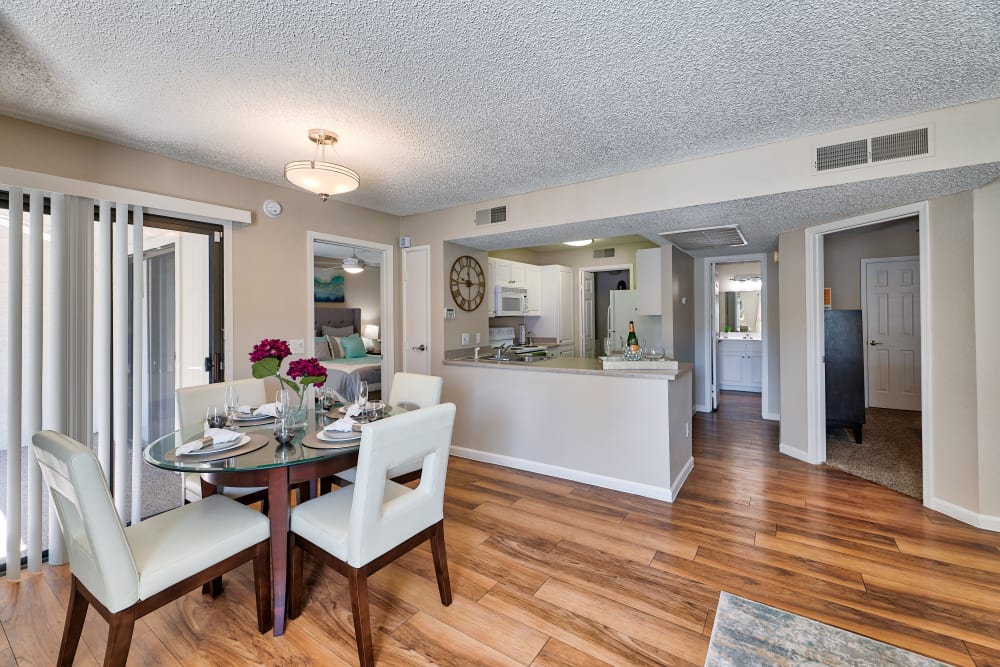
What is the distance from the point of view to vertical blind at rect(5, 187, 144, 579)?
2.29 meters

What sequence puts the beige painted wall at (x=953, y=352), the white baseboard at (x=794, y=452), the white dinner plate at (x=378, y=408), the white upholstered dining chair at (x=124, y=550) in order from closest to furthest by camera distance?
the white upholstered dining chair at (x=124, y=550) → the white dinner plate at (x=378, y=408) → the beige painted wall at (x=953, y=352) → the white baseboard at (x=794, y=452)

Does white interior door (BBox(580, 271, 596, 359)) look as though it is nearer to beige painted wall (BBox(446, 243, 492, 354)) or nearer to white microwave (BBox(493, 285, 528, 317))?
white microwave (BBox(493, 285, 528, 317))

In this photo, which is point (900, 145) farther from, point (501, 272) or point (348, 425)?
point (501, 272)

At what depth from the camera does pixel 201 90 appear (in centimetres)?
209

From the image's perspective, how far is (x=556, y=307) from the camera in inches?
256

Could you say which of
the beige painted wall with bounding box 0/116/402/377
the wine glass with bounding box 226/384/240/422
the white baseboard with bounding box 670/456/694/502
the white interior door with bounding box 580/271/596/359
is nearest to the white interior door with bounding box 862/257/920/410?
the white interior door with bounding box 580/271/596/359

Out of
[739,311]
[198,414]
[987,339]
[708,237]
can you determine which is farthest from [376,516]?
[739,311]

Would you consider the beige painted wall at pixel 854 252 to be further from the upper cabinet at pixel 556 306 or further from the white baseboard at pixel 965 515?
the white baseboard at pixel 965 515

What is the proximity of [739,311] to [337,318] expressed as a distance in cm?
656

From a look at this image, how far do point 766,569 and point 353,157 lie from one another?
132 inches

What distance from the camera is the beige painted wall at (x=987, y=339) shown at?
8.32 feet

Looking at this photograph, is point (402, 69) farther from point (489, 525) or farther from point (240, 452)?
point (489, 525)

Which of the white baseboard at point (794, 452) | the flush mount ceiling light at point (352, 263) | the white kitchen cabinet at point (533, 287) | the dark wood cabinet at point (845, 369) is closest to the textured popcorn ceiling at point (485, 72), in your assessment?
the dark wood cabinet at point (845, 369)

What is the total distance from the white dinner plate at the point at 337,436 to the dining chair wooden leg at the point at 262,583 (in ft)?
1.50
